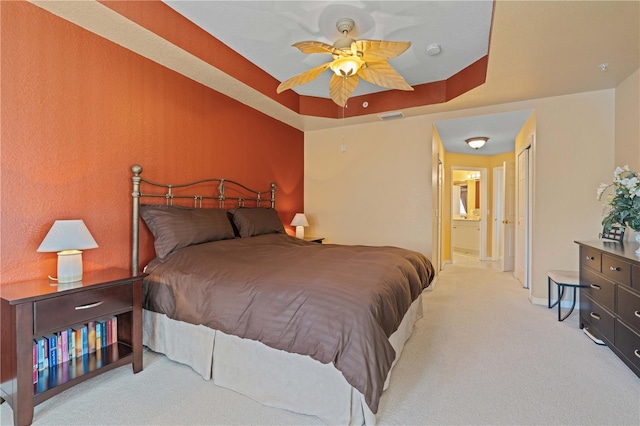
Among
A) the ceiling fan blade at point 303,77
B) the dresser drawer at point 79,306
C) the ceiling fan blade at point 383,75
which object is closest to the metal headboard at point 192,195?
the dresser drawer at point 79,306

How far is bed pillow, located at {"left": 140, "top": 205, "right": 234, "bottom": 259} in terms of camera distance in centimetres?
256

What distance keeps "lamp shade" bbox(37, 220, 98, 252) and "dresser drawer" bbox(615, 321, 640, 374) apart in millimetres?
3771

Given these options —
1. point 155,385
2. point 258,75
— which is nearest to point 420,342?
point 155,385

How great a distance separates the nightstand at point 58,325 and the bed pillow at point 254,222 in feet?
4.19

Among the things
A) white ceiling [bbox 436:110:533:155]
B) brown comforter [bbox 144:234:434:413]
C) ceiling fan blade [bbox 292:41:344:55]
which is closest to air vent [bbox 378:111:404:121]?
white ceiling [bbox 436:110:533:155]

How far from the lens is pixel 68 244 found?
6.29ft

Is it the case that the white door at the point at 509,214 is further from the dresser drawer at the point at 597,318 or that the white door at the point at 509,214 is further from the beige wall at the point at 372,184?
the dresser drawer at the point at 597,318

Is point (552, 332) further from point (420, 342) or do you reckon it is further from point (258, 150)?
point (258, 150)

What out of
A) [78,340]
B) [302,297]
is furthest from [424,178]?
[78,340]

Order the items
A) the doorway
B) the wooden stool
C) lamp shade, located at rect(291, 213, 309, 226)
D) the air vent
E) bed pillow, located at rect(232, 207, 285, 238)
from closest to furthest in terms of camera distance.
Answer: the wooden stool < bed pillow, located at rect(232, 207, 285, 238) < the air vent < lamp shade, located at rect(291, 213, 309, 226) < the doorway

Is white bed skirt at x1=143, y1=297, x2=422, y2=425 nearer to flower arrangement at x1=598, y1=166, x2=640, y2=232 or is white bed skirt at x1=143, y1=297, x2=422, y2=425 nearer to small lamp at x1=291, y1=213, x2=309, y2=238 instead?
flower arrangement at x1=598, y1=166, x2=640, y2=232

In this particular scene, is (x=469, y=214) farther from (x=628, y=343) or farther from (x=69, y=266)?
(x=69, y=266)

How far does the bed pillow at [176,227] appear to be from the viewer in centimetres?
256

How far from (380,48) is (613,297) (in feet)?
8.76
